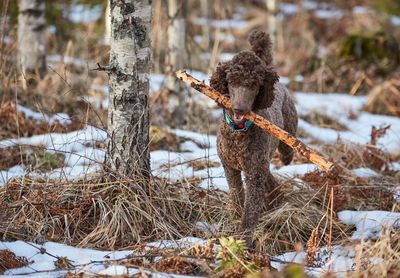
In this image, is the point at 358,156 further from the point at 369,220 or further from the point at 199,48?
the point at 199,48

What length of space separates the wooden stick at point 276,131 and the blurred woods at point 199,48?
3.50 feet

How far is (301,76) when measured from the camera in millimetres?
12828

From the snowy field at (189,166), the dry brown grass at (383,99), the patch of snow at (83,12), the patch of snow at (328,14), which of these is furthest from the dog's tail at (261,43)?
the patch of snow at (328,14)

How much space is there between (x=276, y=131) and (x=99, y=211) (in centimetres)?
147

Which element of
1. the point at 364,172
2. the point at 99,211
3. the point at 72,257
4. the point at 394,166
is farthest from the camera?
the point at 394,166

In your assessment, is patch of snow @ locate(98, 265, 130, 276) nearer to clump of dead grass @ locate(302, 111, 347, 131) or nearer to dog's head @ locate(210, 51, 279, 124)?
dog's head @ locate(210, 51, 279, 124)

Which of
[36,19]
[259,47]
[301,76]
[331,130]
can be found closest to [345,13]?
[301,76]

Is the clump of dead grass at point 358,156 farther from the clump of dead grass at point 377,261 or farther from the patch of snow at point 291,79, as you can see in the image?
the patch of snow at point 291,79

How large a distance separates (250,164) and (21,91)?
14.3ft

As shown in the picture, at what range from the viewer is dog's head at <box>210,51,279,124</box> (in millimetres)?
4340

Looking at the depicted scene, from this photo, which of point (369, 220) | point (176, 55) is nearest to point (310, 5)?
point (176, 55)

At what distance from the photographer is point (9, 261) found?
379cm

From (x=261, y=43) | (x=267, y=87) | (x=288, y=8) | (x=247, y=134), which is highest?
(x=288, y=8)

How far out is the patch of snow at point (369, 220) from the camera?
15.8 ft
